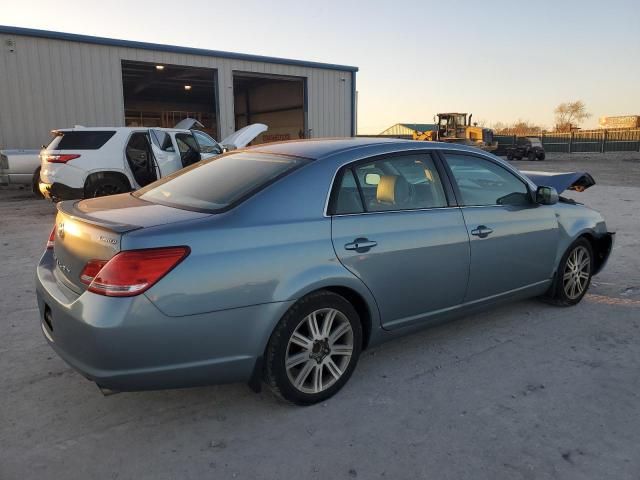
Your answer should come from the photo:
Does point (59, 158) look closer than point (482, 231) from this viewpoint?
→ No

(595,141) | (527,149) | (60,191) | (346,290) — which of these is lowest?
(346,290)

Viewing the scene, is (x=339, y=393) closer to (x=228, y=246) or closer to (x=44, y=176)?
(x=228, y=246)

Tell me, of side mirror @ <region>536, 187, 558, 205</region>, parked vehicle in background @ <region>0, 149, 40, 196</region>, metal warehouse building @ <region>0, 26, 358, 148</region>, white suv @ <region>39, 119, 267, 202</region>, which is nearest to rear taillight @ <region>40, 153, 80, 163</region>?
white suv @ <region>39, 119, 267, 202</region>

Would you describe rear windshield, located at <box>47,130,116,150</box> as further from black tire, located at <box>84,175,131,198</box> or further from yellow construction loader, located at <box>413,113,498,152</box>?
yellow construction loader, located at <box>413,113,498,152</box>

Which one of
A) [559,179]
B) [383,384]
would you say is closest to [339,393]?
[383,384]

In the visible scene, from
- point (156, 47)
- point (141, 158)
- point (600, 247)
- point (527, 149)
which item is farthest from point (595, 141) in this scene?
point (600, 247)

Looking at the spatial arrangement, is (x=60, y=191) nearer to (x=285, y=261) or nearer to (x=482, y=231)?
(x=285, y=261)

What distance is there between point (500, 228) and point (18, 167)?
1236cm

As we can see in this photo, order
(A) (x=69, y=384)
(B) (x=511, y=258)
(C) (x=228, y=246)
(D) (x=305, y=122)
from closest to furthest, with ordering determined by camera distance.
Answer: (C) (x=228, y=246) → (A) (x=69, y=384) → (B) (x=511, y=258) → (D) (x=305, y=122)

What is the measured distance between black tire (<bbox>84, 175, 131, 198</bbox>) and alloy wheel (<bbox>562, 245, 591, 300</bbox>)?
320 inches

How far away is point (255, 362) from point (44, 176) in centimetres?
862

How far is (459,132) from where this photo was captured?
3478 cm

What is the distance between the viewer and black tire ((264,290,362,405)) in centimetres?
275

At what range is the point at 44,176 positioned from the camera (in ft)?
31.3
